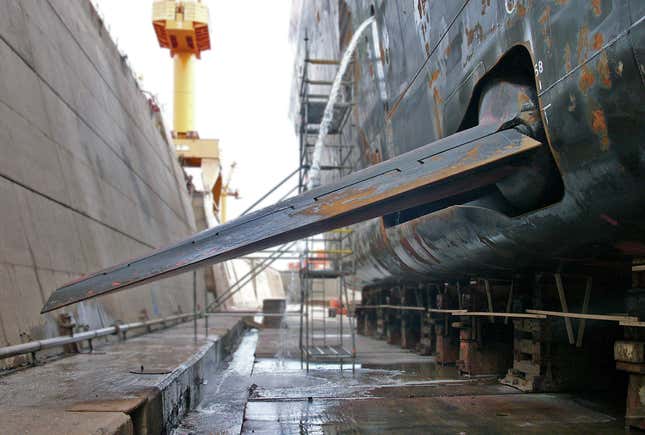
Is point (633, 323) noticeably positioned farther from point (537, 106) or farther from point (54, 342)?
point (54, 342)

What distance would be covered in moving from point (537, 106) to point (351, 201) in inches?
60.6

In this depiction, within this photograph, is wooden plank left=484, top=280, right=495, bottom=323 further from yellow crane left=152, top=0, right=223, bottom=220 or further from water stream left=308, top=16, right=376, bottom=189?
yellow crane left=152, top=0, right=223, bottom=220

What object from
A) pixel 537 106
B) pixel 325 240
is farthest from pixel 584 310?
pixel 325 240

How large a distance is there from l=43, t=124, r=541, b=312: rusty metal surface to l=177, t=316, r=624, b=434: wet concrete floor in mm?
1620

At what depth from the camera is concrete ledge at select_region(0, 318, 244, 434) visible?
354 cm

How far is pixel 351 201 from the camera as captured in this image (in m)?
4.29

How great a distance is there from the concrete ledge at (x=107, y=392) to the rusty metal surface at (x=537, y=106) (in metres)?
3.21

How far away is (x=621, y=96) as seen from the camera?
3.36m

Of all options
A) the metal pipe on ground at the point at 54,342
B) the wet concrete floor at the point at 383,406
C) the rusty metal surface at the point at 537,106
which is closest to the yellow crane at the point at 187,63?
the rusty metal surface at the point at 537,106

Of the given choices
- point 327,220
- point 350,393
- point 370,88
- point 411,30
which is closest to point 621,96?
point 327,220

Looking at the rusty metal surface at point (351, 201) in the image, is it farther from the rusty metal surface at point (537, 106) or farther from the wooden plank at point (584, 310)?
the wooden plank at point (584, 310)

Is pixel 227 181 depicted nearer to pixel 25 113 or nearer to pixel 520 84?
pixel 25 113

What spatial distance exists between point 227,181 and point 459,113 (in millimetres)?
41096

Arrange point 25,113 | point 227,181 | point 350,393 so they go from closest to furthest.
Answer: point 350,393, point 25,113, point 227,181
